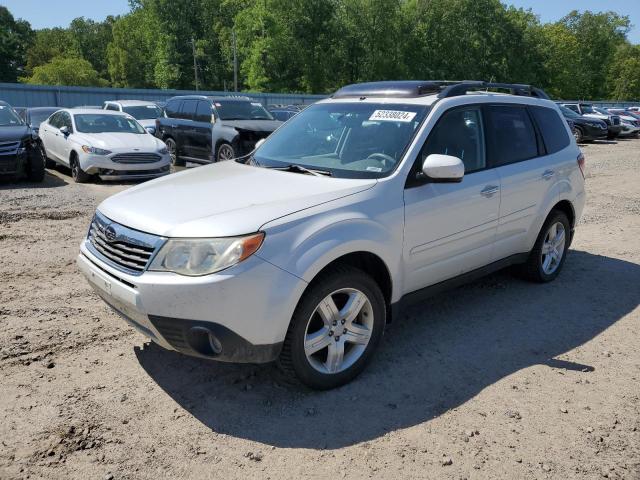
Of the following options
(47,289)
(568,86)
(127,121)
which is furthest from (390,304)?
(568,86)

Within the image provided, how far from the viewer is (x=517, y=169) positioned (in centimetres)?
478

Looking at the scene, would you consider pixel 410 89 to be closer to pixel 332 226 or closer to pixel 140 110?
pixel 332 226

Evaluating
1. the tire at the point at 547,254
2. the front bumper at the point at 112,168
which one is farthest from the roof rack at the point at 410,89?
the front bumper at the point at 112,168

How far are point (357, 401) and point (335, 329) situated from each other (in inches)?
17.7

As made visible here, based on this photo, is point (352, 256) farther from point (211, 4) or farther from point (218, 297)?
point (211, 4)

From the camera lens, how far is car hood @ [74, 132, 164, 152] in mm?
11234

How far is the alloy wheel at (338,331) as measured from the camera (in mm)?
3350

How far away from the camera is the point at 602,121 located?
981 inches

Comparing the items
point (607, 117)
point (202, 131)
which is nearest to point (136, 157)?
point (202, 131)

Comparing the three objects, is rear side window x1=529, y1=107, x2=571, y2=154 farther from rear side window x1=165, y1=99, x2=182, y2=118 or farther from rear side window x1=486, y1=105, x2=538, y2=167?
rear side window x1=165, y1=99, x2=182, y2=118

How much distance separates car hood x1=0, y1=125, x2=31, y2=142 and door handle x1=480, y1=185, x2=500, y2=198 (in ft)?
30.8

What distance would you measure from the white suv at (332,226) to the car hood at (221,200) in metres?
0.01

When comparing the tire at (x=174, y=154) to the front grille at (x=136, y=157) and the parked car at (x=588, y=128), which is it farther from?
the parked car at (x=588, y=128)

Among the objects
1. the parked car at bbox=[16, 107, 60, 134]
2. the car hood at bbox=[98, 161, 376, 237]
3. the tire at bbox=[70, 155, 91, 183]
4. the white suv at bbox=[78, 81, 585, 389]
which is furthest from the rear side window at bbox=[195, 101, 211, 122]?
the car hood at bbox=[98, 161, 376, 237]
